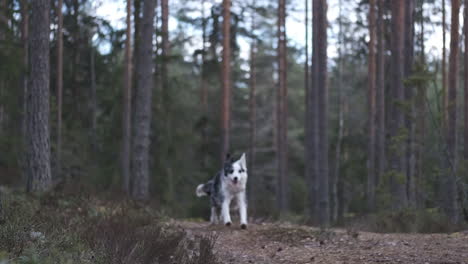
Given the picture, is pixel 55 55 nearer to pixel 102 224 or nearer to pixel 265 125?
pixel 102 224

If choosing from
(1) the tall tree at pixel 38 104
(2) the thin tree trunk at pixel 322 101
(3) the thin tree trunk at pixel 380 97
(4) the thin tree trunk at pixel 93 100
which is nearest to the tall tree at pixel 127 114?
(4) the thin tree trunk at pixel 93 100

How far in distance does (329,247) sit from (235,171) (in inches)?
126

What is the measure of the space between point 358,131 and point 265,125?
9545 millimetres

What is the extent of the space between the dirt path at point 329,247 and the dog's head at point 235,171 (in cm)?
110

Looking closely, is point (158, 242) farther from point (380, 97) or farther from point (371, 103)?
point (371, 103)

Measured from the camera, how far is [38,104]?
12.7 metres

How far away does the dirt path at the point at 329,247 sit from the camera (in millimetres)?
8062

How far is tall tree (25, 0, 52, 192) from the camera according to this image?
1270 centimetres

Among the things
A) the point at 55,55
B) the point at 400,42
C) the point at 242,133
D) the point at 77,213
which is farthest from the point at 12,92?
the point at 242,133

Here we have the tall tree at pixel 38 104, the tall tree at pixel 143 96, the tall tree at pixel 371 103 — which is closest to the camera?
the tall tree at pixel 38 104

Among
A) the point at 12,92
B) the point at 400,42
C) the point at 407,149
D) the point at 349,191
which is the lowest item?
the point at 349,191

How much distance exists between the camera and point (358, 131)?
33844mm

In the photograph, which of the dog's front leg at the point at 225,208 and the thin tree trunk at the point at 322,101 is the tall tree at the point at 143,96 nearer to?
the dog's front leg at the point at 225,208

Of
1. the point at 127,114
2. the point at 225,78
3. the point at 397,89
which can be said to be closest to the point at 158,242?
the point at 397,89
